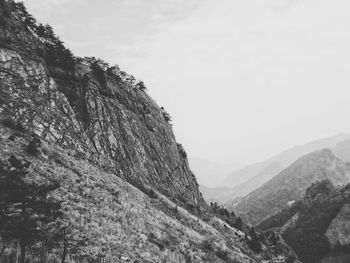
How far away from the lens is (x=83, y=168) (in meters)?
33.8

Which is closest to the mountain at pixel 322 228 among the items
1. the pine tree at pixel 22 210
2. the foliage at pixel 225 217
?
the foliage at pixel 225 217

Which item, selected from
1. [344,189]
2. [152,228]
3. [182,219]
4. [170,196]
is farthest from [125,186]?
[344,189]

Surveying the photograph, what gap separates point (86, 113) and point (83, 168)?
1467cm

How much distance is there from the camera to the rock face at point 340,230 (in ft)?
332

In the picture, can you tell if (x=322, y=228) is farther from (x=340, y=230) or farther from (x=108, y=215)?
(x=108, y=215)

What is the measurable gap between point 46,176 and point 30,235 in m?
15.4

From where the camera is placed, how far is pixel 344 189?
130 m

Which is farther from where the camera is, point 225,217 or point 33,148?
point 225,217

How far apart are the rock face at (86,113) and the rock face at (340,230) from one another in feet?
206

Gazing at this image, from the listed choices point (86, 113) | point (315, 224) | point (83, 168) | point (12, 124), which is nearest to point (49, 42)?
point (86, 113)

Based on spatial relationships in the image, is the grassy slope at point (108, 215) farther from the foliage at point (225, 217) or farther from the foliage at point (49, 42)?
the foliage at point (225, 217)

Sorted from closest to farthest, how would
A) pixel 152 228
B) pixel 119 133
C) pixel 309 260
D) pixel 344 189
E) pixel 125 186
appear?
pixel 152 228, pixel 125 186, pixel 119 133, pixel 309 260, pixel 344 189

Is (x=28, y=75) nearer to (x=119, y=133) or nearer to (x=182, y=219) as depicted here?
(x=119, y=133)

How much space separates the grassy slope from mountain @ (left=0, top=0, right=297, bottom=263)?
0.42ft
